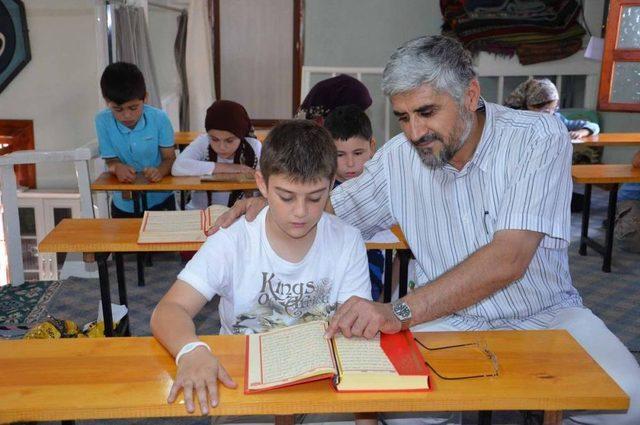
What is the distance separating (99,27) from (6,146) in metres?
4.55

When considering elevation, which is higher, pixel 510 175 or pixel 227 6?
pixel 227 6

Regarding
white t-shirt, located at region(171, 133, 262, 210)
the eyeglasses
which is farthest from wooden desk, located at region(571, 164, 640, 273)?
the eyeglasses

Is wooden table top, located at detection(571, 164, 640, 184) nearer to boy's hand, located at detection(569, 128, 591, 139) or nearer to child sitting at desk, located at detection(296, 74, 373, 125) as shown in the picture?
boy's hand, located at detection(569, 128, 591, 139)

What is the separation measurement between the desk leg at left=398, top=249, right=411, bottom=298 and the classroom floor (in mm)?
1039

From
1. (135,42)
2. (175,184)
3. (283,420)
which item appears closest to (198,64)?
(135,42)

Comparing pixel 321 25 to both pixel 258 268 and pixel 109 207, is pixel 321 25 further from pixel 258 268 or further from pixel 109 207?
pixel 258 268

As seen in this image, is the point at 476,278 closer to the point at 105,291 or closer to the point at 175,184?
the point at 105,291

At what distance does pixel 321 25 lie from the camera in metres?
7.73

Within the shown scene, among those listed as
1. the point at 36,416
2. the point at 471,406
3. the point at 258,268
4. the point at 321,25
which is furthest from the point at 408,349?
the point at 321,25

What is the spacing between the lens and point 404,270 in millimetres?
2699

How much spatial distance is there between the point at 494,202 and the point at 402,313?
530 millimetres

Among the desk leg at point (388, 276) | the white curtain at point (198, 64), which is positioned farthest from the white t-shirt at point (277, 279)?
the white curtain at point (198, 64)

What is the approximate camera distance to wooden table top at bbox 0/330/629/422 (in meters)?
1.21

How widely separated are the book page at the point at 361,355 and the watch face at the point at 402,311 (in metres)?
0.09
